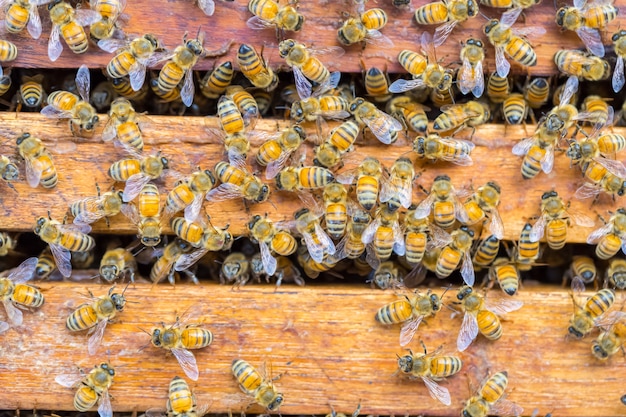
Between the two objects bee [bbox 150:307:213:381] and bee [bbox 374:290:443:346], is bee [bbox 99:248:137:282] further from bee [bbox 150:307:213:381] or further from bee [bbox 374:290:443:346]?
bee [bbox 374:290:443:346]

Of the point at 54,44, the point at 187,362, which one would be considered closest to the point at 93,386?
the point at 187,362

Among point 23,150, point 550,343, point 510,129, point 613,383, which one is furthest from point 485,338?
point 23,150

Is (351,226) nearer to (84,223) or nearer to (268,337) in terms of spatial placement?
(268,337)

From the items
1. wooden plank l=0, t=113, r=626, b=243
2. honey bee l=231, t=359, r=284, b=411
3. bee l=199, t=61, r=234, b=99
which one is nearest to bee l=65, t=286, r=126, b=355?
A: wooden plank l=0, t=113, r=626, b=243

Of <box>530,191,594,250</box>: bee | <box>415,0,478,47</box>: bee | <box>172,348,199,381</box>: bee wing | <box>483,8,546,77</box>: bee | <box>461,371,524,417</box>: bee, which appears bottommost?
<box>461,371,524,417</box>: bee

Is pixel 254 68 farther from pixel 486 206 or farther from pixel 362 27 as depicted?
pixel 486 206
